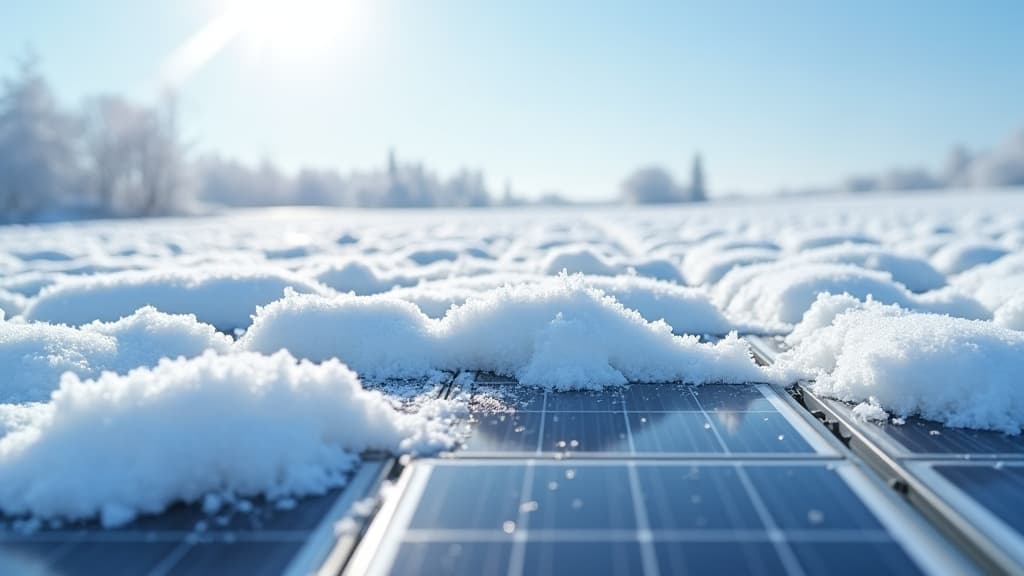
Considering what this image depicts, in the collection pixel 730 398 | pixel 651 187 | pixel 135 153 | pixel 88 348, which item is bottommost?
pixel 730 398

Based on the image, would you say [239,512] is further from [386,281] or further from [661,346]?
[386,281]

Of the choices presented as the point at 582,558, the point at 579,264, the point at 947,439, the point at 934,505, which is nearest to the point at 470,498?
the point at 582,558

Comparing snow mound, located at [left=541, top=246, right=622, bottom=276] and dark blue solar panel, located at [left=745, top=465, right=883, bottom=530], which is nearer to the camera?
dark blue solar panel, located at [left=745, top=465, right=883, bottom=530]

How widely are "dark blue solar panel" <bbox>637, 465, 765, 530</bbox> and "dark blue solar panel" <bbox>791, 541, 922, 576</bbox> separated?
15 centimetres

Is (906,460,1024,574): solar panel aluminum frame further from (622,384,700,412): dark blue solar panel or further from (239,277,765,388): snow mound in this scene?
(239,277,765,388): snow mound

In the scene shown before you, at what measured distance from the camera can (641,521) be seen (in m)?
1.75

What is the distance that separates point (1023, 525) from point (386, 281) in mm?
5547

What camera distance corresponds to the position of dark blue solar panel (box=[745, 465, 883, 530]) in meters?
1.73

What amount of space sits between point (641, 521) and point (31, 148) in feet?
131

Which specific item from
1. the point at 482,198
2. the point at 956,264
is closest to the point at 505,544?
the point at 956,264

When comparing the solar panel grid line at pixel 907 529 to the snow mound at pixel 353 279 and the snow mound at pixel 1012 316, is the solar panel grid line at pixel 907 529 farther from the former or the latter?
the snow mound at pixel 353 279

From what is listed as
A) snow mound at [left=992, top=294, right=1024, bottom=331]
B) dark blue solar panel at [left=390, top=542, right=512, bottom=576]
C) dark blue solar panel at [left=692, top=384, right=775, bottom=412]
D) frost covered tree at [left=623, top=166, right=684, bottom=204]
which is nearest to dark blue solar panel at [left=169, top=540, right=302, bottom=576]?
dark blue solar panel at [left=390, top=542, right=512, bottom=576]

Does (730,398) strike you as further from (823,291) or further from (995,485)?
(823,291)

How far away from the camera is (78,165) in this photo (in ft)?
124
